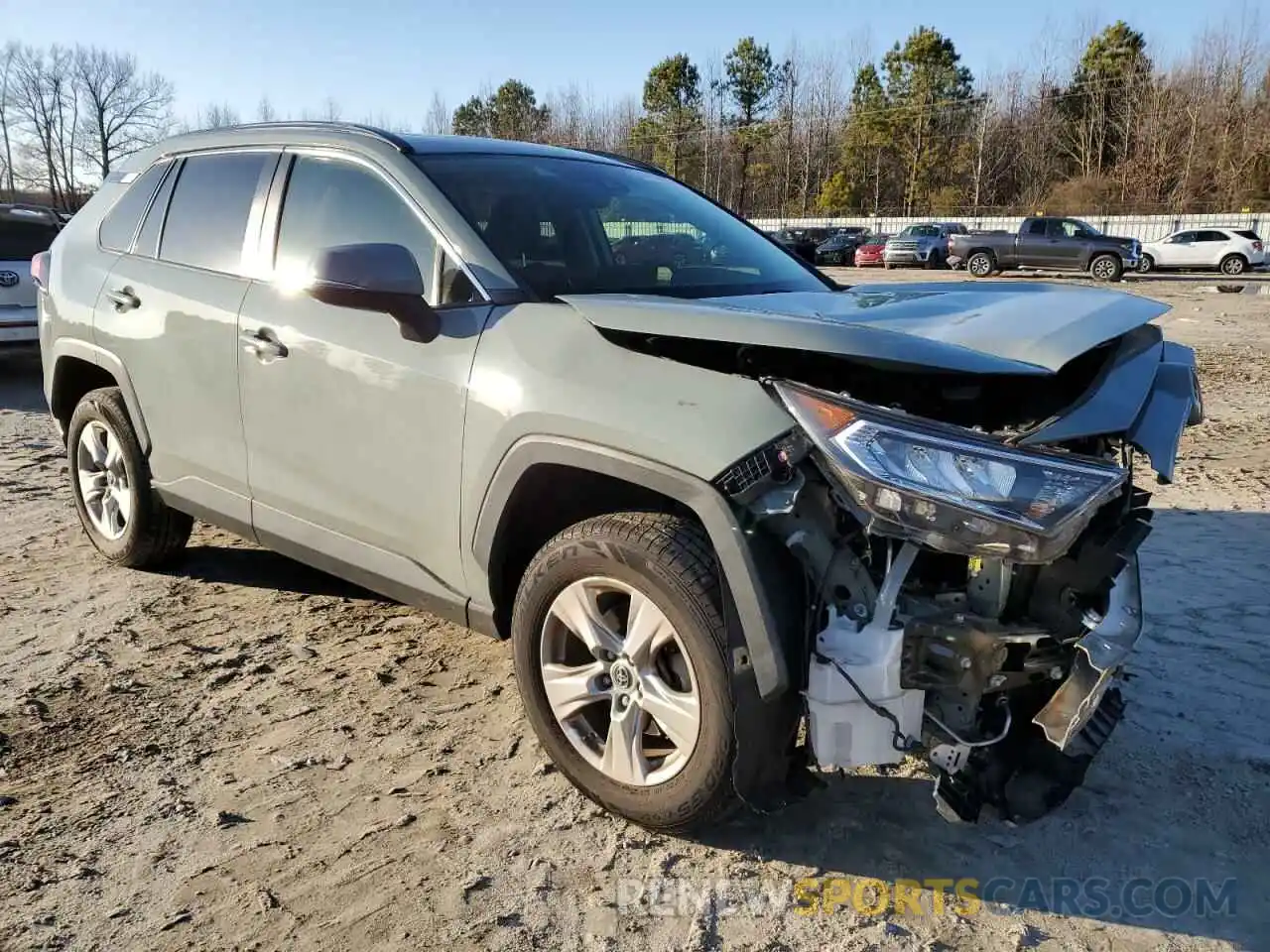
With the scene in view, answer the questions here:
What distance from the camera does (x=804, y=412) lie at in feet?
7.31

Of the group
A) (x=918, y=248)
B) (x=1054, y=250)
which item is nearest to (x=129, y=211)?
(x=1054, y=250)

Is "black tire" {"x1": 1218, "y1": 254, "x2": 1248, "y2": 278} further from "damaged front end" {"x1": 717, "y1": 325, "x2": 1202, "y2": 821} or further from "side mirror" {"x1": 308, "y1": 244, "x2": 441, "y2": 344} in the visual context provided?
"side mirror" {"x1": 308, "y1": 244, "x2": 441, "y2": 344}

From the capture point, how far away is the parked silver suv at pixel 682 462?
2236mm

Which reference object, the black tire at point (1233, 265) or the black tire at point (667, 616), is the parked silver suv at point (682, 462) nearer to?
the black tire at point (667, 616)

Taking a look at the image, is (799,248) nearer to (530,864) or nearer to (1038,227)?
(530,864)

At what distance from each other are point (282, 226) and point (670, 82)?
69.7 meters

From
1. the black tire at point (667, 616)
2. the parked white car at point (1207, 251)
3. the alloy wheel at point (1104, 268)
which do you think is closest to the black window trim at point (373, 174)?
the black tire at point (667, 616)

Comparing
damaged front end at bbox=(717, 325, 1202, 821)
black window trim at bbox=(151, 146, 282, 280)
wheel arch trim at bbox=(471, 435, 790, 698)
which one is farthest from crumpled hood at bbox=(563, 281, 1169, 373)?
black window trim at bbox=(151, 146, 282, 280)

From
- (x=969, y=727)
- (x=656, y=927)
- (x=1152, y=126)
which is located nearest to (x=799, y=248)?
(x=969, y=727)

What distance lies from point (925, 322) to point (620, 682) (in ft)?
4.06

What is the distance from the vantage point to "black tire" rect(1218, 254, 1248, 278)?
3099cm

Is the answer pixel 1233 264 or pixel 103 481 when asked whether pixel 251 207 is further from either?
pixel 1233 264

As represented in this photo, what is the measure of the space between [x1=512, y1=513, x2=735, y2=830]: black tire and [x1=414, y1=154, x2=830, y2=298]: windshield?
0.86 metres

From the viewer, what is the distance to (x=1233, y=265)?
31.3m
